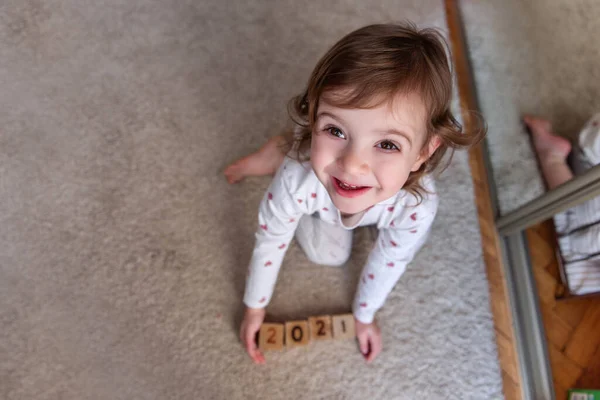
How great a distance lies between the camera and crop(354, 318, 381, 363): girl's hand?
2.91 feet

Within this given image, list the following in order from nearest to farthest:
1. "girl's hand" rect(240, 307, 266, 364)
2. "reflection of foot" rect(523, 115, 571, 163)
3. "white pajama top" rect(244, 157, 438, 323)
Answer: "white pajama top" rect(244, 157, 438, 323) → "girl's hand" rect(240, 307, 266, 364) → "reflection of foot" rect(523, 115, 571, 163)

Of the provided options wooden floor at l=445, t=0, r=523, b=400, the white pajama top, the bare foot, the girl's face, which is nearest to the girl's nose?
the girl's face

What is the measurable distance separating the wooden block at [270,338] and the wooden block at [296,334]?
0.01 meters

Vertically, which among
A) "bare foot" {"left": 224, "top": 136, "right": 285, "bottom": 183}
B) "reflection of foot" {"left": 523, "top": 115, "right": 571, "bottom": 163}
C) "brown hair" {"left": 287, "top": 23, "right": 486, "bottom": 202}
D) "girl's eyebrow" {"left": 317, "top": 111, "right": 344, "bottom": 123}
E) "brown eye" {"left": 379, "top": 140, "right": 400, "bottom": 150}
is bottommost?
"brown eye" {"left": 379, "top": 140, "right": 400, "bottom": 150}

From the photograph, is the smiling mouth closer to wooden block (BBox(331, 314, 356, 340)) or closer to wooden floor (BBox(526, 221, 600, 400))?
wooden block (BBox(331, 314, 356, 340))

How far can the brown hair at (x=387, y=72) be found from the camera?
0.51m

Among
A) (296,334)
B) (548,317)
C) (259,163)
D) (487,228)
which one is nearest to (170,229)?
(259,163)

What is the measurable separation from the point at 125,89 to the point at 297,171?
56 centimetres

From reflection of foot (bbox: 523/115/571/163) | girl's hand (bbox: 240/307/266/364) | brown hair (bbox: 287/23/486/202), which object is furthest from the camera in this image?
reflection of foot (bbox: 523/115/571/163)

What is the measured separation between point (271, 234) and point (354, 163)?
259 mm

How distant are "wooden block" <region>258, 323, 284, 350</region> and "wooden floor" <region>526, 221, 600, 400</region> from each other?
519 millimetres

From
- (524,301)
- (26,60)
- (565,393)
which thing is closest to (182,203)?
(26,60)

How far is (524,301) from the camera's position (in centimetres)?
95

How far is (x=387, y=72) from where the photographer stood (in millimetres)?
513
